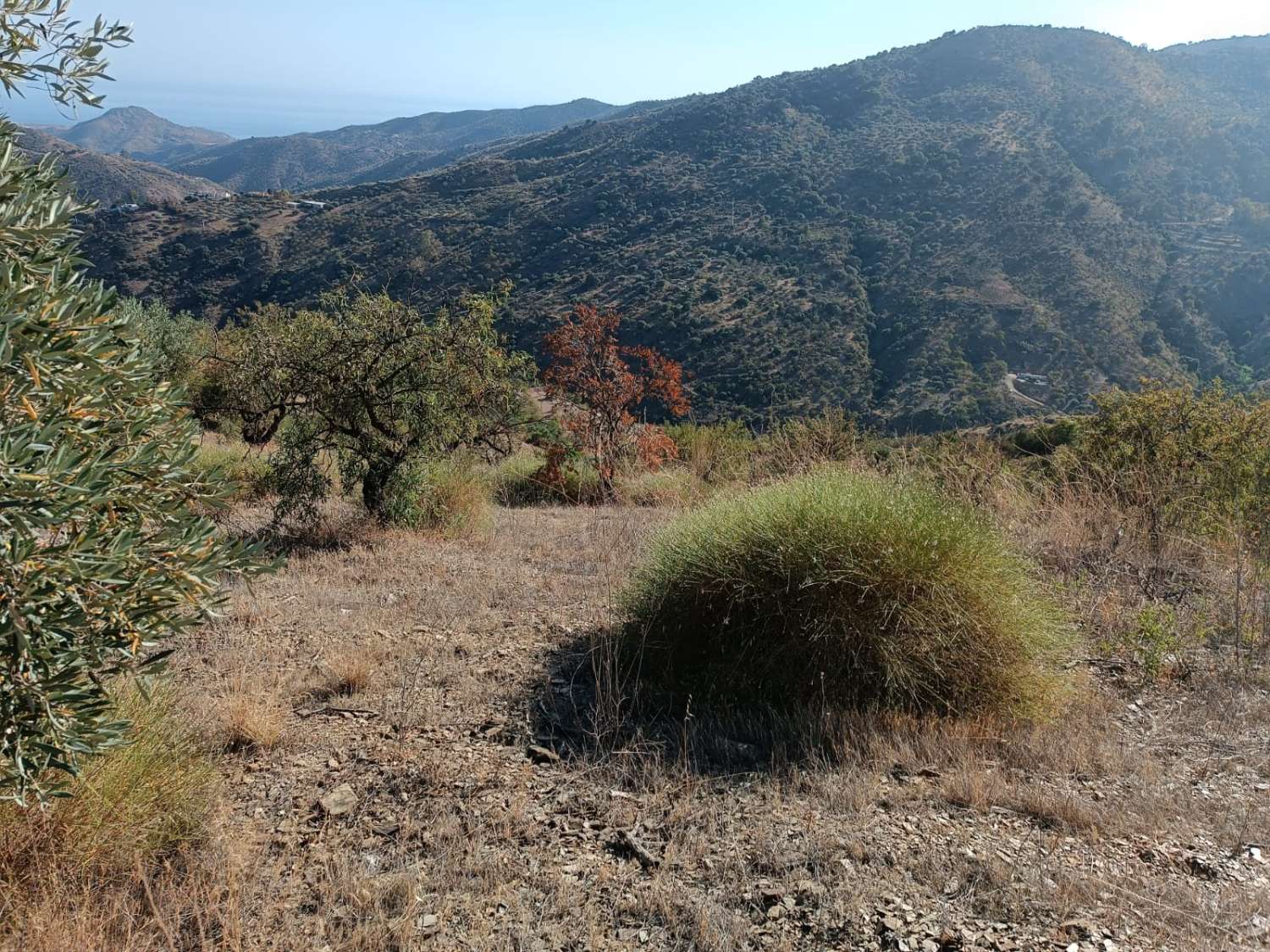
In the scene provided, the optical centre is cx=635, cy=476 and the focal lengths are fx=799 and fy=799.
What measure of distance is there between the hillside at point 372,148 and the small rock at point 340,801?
10424 centimetres

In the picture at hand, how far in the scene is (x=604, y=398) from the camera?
11578 millimetres

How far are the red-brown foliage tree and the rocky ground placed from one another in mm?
7214

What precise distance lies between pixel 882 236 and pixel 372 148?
106 metres

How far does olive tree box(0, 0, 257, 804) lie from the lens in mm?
1576

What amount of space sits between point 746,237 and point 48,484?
47.4m

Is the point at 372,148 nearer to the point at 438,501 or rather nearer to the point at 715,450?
the point at 715,450

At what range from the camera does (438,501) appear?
773cm

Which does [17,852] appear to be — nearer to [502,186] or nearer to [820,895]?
[820,895]

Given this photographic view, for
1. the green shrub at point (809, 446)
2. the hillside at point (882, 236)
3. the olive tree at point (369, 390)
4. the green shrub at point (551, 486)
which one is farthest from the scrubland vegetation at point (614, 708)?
the hillside at point (882, 236)

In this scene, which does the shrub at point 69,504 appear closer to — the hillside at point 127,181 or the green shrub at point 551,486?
the green shrub at point 551,486

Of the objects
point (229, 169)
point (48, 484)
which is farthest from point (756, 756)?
point (229, 169)

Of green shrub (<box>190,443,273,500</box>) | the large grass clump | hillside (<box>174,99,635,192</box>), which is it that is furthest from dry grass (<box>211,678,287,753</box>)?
hillside (<box>174,99,635,192</box>)

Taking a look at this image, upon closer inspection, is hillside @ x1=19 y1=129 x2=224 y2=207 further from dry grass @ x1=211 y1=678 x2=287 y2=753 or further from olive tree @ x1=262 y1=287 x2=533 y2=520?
dry grass @ x1=211 y1=678 x2=287 y2=753

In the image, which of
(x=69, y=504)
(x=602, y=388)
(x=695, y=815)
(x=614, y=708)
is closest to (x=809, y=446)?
(x=602, y=388)
